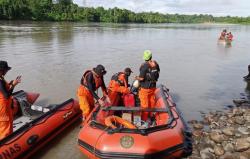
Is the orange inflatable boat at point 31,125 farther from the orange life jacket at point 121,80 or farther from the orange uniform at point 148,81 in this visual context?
the orange uniform at point 148,81

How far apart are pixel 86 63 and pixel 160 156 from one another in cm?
1181

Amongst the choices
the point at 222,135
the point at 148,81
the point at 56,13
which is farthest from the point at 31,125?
the point at 56,13

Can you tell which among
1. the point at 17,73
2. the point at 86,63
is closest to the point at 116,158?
the point at 17,73

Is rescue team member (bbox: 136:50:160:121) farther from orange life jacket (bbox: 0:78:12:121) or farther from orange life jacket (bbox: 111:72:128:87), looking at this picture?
orange life jacket (bbox: 0:78:12:121)

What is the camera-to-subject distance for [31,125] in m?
6.07

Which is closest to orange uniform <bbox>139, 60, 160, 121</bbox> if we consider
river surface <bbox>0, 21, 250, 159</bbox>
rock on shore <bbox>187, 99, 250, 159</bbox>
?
rock on shore <bbox>187, 99, 250, 159</bbox>

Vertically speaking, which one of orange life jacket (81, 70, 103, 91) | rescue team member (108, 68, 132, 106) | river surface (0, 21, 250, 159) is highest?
orange life jacket (81, 70, 103, 91)

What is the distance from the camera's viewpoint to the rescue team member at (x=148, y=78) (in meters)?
6.70

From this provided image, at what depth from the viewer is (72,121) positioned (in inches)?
294

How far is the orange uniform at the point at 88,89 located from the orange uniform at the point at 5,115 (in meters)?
1.58

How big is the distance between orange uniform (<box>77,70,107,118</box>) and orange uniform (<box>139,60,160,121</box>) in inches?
38.3

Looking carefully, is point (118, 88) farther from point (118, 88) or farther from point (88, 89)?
point (88, 89)

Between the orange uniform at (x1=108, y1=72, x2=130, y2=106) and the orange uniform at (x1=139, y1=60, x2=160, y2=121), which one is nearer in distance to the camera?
the orange uniform at (x1=139, y1=60, x2=160, y2=121)

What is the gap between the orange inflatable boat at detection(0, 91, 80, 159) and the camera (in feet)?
17.9
